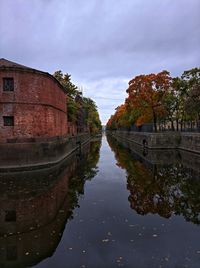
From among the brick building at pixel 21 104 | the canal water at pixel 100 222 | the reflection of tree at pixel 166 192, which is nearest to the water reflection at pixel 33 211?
the canal water at pixel 100 222

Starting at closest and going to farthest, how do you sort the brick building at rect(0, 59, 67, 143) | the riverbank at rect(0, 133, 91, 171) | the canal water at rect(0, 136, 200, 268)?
the canal water at rect(0, 136, 200, 268), the riverbank at rect(0, 133, 91, 171), the brick building at rect(0, 59, 67, 143)

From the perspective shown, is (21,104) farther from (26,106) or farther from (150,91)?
(150,91)

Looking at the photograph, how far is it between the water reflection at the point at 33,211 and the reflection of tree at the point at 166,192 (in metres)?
2.90

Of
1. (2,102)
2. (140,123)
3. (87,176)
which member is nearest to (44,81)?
(2,102)

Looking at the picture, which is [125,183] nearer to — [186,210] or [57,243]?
[186,210]

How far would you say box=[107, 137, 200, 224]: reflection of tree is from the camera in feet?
35.4

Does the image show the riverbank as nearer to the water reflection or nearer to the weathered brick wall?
the weathered brick wall

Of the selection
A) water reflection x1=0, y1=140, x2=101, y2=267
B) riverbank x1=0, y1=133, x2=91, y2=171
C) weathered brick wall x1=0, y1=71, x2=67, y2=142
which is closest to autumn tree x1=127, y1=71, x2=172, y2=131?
weathered brick wall x1=0, y1=71, x2=67, y2=142

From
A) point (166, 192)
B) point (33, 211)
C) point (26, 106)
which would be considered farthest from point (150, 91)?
point (33, 211)

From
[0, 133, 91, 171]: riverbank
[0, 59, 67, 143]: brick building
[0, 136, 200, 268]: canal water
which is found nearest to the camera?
[0, 136, 200, 268]: canal water

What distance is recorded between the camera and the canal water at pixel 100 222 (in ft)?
22.4

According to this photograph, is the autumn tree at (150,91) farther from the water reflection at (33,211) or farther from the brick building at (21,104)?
the water reflection at (33,211)

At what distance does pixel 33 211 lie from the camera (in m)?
11.0

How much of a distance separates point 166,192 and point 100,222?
5400 millimetres
